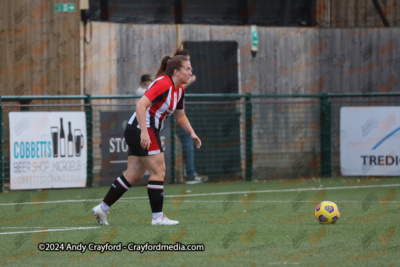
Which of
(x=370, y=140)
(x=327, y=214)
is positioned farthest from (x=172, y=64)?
(x=370, y=140)

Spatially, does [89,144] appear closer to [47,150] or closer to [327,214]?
[47,150]

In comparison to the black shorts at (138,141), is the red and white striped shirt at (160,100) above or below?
above

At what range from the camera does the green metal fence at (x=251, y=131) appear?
15.6m

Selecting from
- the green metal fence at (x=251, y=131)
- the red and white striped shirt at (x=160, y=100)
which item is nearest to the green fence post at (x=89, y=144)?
the green metal fence at (x=251, y=131)

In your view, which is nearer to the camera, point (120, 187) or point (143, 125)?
point (143, 125)

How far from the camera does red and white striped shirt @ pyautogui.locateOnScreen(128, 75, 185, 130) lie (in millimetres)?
8750

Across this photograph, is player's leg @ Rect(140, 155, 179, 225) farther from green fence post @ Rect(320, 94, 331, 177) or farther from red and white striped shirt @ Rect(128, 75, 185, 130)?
green fence post @ Rect(320, 94, 331, 177)

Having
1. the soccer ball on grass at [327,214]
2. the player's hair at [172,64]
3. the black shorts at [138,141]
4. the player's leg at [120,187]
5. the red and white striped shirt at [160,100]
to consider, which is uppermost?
the player's hair at [172,64]

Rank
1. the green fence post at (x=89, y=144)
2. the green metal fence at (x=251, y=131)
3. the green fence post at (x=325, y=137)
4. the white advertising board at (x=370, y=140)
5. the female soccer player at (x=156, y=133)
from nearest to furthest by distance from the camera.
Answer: the female soccer player at (x=156, y=133)
the green fence post at (x=89, y=144)
the green metal fence at (x=251, y=131)
the white advertising board at (x=370, y=140)
the green fence post at (x=325, y=137)

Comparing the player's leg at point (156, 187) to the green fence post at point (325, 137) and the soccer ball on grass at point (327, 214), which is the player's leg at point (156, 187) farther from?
the green fence post at point (325, 137)

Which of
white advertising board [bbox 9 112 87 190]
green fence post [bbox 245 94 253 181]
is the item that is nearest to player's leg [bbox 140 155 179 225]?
white advertising board [bbox 9 112 87 190]

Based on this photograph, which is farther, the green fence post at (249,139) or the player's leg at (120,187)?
the green fence post at (249,139)

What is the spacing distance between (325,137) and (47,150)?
5.89m

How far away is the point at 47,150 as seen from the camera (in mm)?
14414
